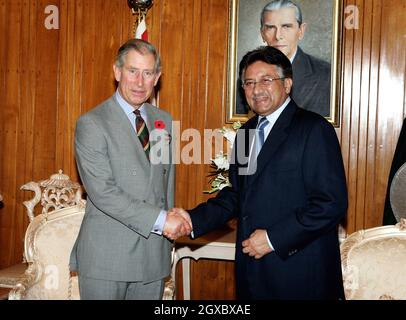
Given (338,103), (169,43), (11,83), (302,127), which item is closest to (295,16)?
(338,103)

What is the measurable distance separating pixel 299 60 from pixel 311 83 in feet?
0.67

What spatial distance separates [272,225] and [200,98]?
2.27m

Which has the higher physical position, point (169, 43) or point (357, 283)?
point (169, 43)

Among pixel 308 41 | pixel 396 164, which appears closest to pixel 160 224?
pixel 396 164

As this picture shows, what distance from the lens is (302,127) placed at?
2.17m

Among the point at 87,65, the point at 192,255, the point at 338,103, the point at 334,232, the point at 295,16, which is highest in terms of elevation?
the point at 295,16

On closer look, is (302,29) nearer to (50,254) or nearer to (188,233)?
(188,233)

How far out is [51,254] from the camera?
276 centimetres

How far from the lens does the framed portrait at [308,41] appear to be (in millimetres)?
4023

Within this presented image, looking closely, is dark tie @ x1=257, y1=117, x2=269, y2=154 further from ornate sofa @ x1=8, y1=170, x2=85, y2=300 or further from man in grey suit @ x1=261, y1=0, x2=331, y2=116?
man in grey suit @ x1=261, y1=0, x2=331, y2=116

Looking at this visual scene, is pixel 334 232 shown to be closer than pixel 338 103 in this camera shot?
Yes

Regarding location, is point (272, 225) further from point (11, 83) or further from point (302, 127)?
point (11, 83)

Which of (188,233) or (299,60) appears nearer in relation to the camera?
(188,233)

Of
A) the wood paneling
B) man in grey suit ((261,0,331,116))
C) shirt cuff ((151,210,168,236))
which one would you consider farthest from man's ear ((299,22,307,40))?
shirt cuff ((151,210,168,236))
